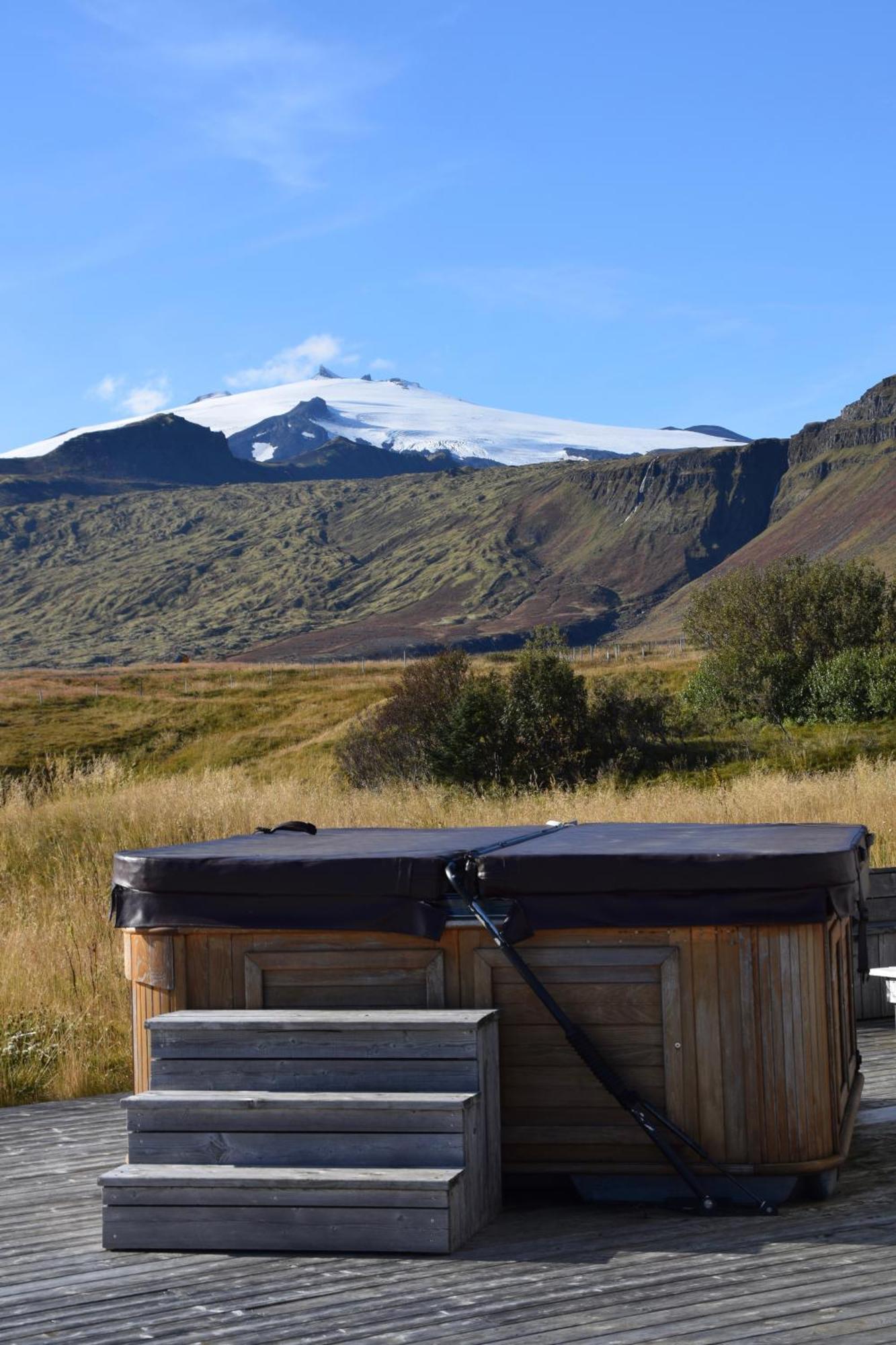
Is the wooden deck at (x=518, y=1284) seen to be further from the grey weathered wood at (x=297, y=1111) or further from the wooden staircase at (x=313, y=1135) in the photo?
the grey weathered wood at (x=297, y=1111)

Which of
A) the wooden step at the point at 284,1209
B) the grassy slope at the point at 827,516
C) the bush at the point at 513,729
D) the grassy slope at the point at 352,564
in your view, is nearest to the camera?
the wooden step at the point at 284,1209

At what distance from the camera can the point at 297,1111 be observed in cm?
465

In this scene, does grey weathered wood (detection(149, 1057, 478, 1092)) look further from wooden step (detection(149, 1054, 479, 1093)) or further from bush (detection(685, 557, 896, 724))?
bush (detection(685, 557, 896, 724))

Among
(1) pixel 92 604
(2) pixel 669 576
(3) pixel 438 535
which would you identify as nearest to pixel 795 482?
(2) pixel 669 576

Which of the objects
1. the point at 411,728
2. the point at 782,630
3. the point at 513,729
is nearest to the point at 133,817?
the point at 513,729

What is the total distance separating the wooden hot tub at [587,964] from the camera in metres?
4.91

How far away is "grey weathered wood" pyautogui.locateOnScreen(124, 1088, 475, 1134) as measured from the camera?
4.56 m

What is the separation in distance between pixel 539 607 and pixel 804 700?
13519 cm

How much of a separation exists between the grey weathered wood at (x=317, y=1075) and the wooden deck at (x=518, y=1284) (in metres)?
0.49

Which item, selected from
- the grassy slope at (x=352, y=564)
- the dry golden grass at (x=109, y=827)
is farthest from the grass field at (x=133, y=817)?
the grassy slope at (x=352, y=564)

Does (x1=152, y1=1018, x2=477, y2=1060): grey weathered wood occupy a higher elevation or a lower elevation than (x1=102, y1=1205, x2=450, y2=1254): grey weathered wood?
higher

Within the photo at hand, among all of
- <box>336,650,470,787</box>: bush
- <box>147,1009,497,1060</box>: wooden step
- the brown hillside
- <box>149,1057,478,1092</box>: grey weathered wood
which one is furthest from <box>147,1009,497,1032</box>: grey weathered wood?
the brown hillside

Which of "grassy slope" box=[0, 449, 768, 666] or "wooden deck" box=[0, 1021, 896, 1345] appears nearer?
"wooden deck" box=[0, 1021, 896, 1345]

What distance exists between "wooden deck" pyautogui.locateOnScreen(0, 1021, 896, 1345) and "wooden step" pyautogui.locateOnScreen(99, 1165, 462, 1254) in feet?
0.17
